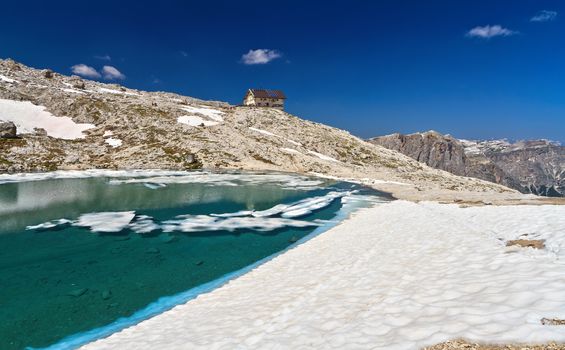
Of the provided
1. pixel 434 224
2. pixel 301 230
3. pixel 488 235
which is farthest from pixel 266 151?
pixel 488 235

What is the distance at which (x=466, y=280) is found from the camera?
13.0 meters

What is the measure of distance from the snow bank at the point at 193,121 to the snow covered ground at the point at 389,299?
10120 cm

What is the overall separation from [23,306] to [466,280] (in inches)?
784

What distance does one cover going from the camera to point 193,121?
119250 mm

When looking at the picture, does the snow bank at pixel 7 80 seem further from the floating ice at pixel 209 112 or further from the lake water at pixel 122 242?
the lake water at pixel 122 242

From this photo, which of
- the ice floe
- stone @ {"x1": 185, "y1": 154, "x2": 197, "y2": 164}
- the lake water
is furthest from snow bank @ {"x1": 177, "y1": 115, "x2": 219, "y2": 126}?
the ice floe

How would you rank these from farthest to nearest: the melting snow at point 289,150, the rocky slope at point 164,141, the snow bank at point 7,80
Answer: the snow bank at point 7,80
the melting snow at point 289,150
the rocky slope at point 164,141

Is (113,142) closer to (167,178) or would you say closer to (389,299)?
(167,178)

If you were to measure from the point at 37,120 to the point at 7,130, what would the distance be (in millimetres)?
16684

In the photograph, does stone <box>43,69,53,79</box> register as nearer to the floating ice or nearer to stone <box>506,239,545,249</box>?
the floating ice

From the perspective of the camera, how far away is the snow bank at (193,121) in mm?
117363

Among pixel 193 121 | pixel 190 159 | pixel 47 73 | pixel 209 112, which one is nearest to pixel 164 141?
pixel 190 159

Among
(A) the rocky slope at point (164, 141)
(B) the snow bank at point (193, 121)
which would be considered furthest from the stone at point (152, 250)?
(B) the snow bank at point (193, 121)

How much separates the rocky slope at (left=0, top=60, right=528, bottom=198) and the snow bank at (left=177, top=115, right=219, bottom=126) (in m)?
0.36
